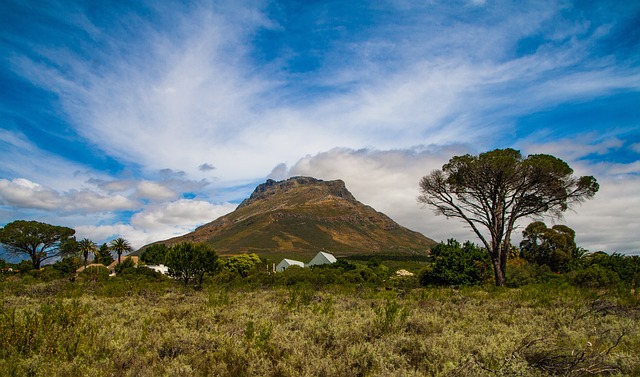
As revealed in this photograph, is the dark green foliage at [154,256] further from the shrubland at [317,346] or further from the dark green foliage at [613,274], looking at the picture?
the shrubland at [317,346]

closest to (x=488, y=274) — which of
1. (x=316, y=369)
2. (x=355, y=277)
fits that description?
(x=355, y=277)

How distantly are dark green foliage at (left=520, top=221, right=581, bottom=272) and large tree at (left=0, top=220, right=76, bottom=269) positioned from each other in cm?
9154

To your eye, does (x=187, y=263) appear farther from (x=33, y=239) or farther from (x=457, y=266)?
(x=33, y=239)

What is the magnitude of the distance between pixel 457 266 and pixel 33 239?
8682 cm

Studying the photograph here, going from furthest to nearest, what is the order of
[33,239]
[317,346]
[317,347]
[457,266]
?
[33,239]
[457,266]
[317,346]
[317,347]

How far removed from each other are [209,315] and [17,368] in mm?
4139

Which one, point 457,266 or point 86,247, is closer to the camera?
point 457,266

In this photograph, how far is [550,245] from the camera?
4928cm

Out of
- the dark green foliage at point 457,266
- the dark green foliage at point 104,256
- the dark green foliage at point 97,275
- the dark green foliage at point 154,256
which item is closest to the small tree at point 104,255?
the dark green foliage at point 104,256

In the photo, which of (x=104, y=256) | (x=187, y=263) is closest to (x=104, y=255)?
(x=104, y=256)

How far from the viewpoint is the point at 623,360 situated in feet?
14.7

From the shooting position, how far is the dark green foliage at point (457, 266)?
25812 mm

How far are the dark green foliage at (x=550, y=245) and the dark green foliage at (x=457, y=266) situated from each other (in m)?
25.9

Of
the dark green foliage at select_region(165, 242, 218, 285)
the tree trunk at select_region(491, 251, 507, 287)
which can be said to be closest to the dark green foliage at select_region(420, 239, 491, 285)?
the tree trunk at select_region(491, 251, 507, 287)
